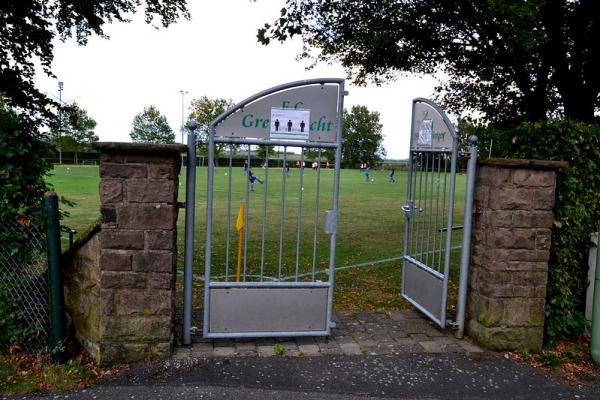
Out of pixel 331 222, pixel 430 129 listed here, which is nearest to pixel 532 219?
pixel 430 129

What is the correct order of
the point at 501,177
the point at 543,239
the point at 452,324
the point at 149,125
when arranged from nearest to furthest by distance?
the point at 501,177 < the point at 543,239 < the point at 452,324 < the point at 149,125

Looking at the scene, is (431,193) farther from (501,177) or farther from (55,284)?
(55,284)

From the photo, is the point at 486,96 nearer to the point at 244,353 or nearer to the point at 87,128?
the point at 244,353

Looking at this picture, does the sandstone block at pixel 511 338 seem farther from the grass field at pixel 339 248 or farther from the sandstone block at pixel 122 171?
the sandstone block at pixel 122 171

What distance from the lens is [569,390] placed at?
3994 mm

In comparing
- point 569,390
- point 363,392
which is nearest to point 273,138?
point 363,392

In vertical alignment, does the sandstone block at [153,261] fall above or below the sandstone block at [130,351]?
above

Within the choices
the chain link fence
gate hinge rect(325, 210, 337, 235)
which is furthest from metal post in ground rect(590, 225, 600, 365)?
the chain link fence

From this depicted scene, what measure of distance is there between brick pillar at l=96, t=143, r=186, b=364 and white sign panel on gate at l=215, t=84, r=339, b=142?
591 millimetres

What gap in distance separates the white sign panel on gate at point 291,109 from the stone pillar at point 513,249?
1534mm

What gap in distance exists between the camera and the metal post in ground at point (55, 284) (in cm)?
407

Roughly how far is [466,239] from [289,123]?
203 centimetres

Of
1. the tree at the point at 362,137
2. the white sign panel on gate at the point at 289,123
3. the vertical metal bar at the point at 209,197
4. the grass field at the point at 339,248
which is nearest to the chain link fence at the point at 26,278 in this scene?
the grass field at the point at 339,248

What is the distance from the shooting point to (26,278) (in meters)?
4.28
